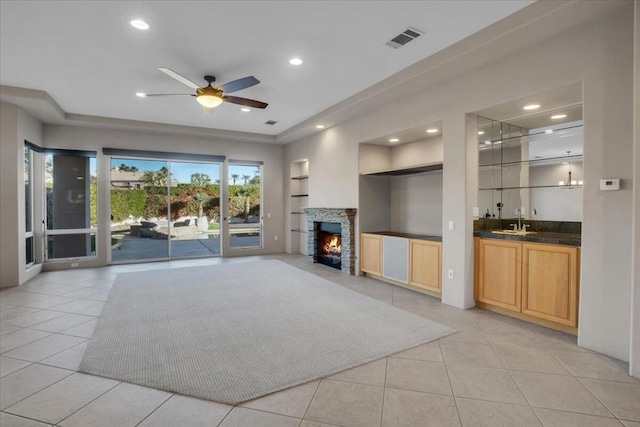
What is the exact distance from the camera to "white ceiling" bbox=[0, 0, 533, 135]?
298 cm

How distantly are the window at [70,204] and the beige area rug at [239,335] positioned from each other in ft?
8.45

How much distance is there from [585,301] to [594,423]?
4.57 ft

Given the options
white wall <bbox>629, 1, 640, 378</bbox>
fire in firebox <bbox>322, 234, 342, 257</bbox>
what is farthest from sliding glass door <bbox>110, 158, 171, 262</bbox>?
white wall <bbox>629, 1, 640, 378</bbox>

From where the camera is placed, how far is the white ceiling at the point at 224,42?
9.77 ft

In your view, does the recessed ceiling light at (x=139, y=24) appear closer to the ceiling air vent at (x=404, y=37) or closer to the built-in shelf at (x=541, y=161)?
the ceiling air vent at (x=404, y=37)

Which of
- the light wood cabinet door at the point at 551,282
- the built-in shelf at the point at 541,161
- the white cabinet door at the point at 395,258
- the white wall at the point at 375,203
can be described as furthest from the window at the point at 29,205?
the light wood cabinet door at the point at 551,282

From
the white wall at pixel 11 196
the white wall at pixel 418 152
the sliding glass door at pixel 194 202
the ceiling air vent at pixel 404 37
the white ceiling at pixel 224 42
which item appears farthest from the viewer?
the sliding glass door at pixel 194 202

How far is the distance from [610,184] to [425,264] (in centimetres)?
243

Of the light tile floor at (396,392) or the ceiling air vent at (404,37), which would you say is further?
the ceiling air vent at (404,37)

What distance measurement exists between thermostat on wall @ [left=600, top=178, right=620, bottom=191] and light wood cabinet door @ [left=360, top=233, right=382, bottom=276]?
3249mm

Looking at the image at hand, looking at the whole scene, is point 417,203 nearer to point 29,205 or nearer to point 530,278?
point 530,278

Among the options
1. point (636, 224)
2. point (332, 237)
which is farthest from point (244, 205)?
point (636, 224)

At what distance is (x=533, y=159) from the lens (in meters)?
4.26

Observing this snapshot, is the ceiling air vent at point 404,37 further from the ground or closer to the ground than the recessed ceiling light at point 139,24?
closer to the ground
